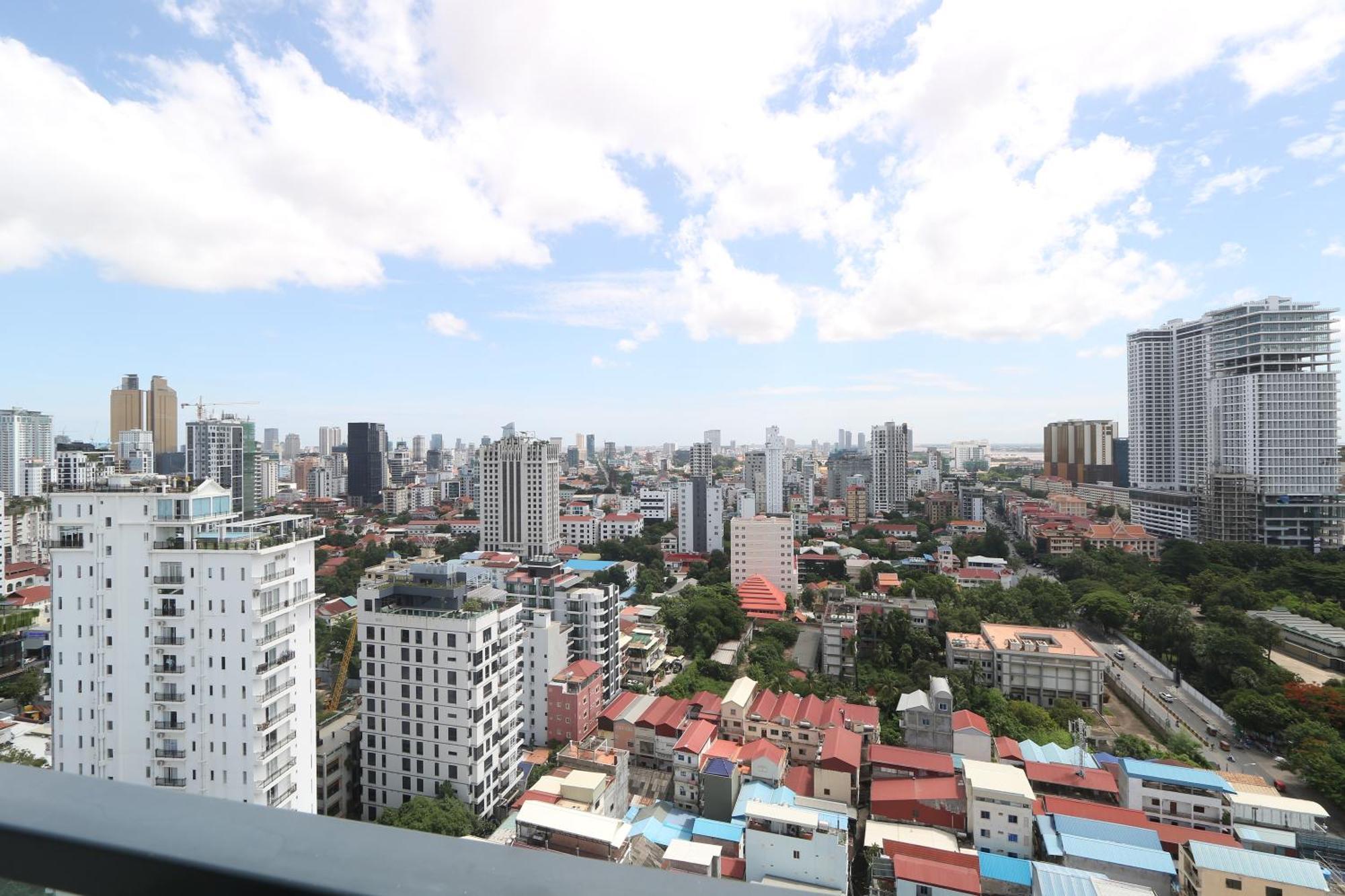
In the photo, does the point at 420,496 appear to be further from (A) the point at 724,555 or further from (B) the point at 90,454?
(B) the point at 90,454

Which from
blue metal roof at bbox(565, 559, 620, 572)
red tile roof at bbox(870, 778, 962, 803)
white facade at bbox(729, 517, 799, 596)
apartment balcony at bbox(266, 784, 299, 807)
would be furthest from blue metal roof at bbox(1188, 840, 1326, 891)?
blue metal roof at bbox(565, 559, 620, 572)

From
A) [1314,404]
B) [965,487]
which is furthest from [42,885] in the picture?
[965,487]

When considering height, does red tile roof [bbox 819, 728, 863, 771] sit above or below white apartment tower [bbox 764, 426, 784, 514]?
below

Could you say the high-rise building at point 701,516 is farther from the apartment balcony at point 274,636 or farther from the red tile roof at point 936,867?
Result: the apartment balcony at point 274,636

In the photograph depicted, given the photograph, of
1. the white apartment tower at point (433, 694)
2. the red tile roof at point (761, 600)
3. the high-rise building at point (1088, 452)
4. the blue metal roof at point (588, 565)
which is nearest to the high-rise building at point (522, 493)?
the blue metal roof at point (588, 565)

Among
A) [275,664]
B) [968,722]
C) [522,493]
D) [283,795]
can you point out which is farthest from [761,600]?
[275,664]

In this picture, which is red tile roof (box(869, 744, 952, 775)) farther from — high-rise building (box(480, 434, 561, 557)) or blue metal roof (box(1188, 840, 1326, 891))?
high-rise building (box(480, 434, 561, 557))

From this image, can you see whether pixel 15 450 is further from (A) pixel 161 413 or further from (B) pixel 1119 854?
(B) pixel 1119 854
